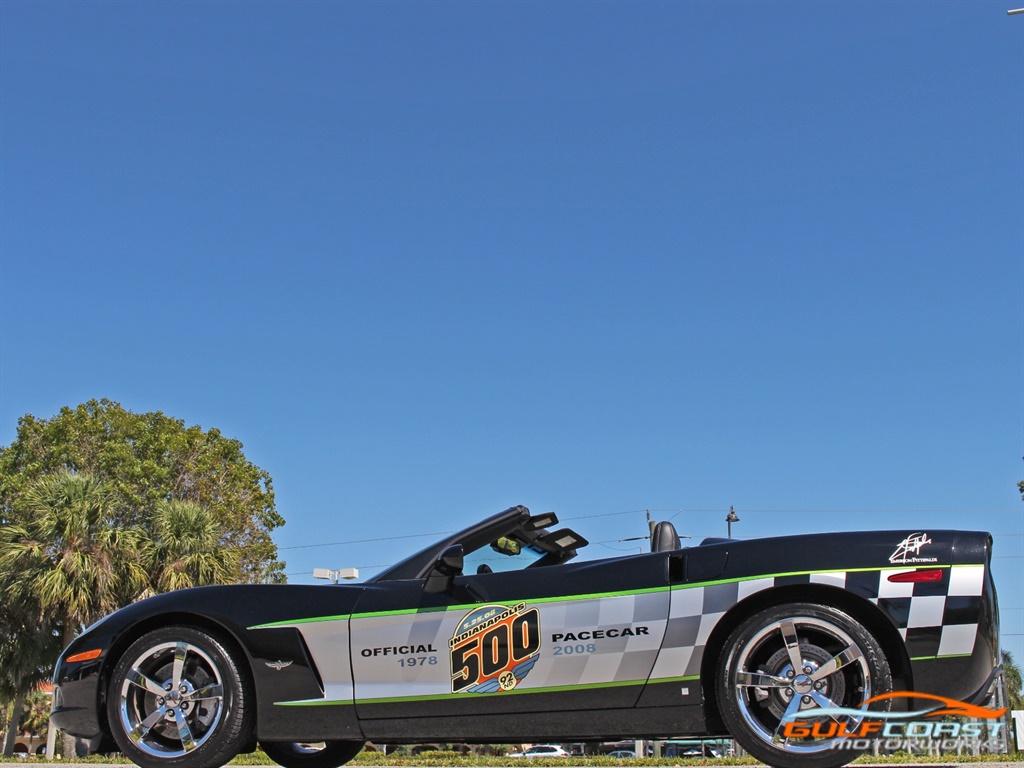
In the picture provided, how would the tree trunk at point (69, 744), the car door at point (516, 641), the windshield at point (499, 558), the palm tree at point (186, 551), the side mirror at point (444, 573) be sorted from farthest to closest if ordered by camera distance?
1. the palm tree at point (186, 551)
2. the tree trunk at point (69, 744)
3. the windshield at point (499, 558)
4. the side mirror at point (444, 573)
5. the car door at point (516, 641)

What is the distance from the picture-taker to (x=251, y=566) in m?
32.1

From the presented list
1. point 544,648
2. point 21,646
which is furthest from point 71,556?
point 544,648

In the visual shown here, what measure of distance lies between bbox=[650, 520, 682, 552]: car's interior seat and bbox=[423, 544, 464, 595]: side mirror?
904 mm

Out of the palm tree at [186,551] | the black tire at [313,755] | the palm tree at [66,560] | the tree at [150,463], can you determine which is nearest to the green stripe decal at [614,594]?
the black tire at [313,755]

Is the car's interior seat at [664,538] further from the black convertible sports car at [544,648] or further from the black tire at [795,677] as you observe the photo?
the black tire at [795,677]

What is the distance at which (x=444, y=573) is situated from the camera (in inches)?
177

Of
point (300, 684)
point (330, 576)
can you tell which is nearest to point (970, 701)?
point (300, 684)

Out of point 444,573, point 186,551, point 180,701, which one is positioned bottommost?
point 180,701

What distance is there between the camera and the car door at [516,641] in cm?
418

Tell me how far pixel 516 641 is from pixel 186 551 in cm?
1658
